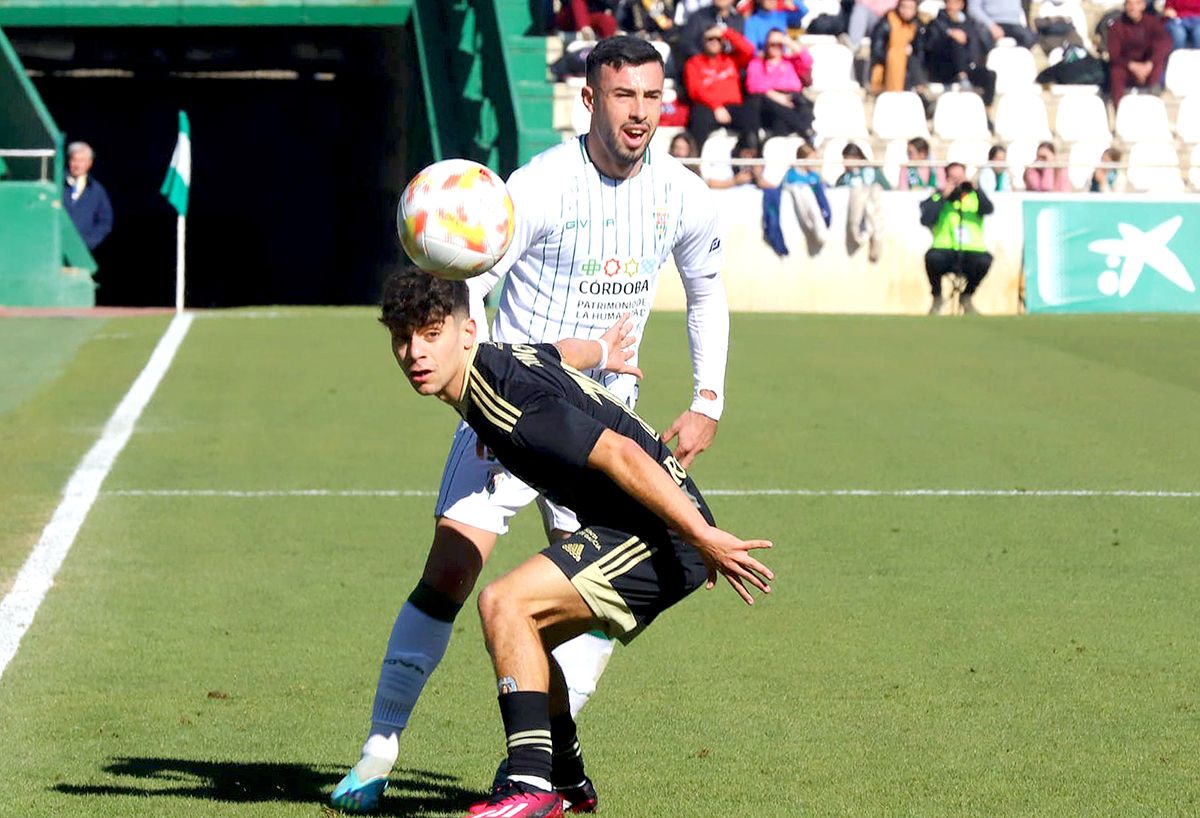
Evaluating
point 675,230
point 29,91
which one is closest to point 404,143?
point 29,91

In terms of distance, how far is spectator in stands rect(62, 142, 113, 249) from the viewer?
22469 millimetres

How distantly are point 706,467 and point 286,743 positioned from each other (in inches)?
255

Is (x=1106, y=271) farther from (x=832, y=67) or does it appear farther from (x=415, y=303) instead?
(x=415, y=303)

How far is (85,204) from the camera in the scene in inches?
893

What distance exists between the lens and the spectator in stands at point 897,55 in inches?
955

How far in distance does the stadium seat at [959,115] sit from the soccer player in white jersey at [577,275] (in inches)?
715

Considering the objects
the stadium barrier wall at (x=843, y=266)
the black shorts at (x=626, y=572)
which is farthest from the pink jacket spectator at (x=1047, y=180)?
the black shorts at (x=626, y=572)

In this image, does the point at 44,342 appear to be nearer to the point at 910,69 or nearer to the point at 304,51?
the point at 910,69

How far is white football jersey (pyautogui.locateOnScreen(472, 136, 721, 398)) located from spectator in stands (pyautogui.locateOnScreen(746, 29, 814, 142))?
1660 cm

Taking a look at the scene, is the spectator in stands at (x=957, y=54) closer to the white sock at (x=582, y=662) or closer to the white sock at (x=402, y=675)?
the white sock at (x=582, y=662)

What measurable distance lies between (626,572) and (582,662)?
2.66 feet

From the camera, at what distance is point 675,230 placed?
20.9 feet

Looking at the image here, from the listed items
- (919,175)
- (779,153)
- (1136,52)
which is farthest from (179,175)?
(1136,52)

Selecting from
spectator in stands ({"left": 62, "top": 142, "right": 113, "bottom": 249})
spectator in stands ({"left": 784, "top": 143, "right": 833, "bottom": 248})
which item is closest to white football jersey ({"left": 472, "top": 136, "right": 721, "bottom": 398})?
spectator in stands ({"left": 784, "top": 143, "right": 833, "bottom": 248})
